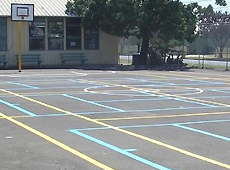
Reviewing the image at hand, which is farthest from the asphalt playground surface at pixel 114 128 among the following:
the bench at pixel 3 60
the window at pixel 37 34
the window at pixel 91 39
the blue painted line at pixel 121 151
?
the window at pixel 91 39

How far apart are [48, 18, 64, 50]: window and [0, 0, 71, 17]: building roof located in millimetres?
596

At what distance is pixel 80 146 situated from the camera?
34.1 ft

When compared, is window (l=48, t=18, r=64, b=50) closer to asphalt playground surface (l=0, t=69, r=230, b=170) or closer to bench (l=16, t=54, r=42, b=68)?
bench (l=16, t=54, r=42, b=68)

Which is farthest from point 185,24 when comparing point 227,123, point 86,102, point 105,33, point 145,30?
point 227,123

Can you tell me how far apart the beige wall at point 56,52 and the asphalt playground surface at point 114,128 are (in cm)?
1557

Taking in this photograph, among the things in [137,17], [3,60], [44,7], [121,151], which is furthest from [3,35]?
[121,151]

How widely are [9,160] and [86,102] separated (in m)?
8.09

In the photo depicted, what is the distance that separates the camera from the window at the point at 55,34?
3825 cm

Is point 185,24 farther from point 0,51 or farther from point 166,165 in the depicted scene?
point 166,165

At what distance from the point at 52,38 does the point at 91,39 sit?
3.07 metres

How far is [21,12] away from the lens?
110 feet

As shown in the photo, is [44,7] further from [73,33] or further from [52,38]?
[73,33]

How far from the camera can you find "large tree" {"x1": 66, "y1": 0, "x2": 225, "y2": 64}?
3653 cm

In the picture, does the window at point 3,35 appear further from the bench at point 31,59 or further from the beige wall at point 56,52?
the bench at point 31,59
